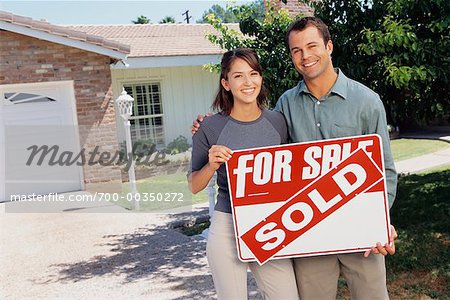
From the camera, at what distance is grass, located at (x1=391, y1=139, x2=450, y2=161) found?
43.3 ft

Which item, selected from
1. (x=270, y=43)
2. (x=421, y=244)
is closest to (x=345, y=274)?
(x=421, y=244)

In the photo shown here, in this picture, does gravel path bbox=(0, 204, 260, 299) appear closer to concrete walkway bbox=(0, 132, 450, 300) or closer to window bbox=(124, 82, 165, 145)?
concrete walkway bbox=(0, 132, 450, 300)

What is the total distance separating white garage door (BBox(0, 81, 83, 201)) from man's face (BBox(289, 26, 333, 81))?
9308 millimetres

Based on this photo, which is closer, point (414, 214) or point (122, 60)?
point (414, 214)

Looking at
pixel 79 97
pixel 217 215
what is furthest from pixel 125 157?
pixel 217 215

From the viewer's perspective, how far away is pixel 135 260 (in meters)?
5.89

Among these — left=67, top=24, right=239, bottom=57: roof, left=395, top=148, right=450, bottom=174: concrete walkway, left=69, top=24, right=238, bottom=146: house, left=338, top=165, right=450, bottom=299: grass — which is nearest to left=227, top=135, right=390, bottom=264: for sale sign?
left=338, top=165, right=450, bottom=299: grass

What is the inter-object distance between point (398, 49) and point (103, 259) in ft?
12.9

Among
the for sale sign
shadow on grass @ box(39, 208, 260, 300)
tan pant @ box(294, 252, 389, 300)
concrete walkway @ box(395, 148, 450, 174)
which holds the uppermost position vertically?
the for sale sign

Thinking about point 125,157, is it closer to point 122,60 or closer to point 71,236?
point 122,60

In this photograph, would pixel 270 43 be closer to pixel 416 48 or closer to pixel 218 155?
pixel 416 48

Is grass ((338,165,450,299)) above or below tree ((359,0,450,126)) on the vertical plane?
below

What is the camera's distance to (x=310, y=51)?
95.4 inches

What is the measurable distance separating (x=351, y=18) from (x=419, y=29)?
76cm
